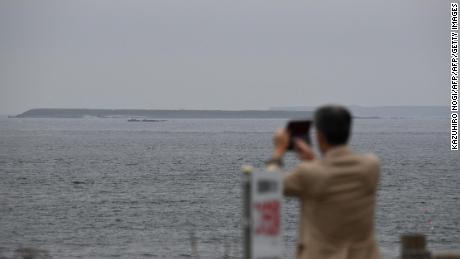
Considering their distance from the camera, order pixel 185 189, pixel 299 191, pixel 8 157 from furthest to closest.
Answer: pixel 8 157 → pixel 185 189 → pixel 299 191

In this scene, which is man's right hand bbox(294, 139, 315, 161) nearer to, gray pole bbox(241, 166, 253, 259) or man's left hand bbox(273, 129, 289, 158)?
man's left hand bbox(273, 129, 289, 158)

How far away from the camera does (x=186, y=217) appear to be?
49031 mm

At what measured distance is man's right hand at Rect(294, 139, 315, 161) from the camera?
4469mm

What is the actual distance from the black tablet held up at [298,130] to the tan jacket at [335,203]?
0.19 metres

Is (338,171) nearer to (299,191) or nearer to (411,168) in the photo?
(299,191)

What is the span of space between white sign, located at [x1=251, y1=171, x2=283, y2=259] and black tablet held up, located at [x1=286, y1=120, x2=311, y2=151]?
252 millimetres

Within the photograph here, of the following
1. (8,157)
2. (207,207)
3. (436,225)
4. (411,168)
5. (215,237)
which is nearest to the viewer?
(215,237)

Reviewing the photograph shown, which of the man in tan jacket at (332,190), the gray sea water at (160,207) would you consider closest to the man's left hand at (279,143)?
the man in tan jacket at (332,190)

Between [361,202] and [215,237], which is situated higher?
[361,202]

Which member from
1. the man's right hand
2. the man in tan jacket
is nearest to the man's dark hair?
the man in tan jacket

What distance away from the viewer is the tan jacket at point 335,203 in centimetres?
432

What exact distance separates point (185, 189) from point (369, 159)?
62053 millimetres

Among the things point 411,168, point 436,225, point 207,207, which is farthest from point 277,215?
point 411,168

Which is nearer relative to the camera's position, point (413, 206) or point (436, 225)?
point (436, 225)
